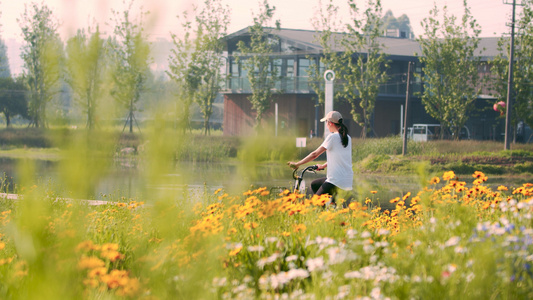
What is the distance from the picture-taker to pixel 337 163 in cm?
800

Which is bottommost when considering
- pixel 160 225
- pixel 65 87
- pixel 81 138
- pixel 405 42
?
pixel 160 225

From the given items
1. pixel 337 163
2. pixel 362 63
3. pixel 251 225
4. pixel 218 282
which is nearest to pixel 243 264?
pixel 251 225

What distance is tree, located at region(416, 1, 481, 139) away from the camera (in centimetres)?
3725

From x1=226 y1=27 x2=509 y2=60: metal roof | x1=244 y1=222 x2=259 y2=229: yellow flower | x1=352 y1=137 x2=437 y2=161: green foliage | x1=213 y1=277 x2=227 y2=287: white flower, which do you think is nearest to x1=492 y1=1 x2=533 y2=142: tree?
x1=226 y1=27 x2=509 y2=60: metal roof

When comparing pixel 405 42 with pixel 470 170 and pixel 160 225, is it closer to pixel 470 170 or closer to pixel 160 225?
pixel 470 170

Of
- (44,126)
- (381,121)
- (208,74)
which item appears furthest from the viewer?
(381,121)

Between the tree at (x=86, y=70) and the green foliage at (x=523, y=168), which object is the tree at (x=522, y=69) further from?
the tree at (x=86, y=70)

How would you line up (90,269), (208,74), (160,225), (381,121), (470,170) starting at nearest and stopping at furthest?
1. (160,225)
2. (90,269)
3. (470,170)
4. (208,74)
5. (381,121)

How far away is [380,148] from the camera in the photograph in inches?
1153

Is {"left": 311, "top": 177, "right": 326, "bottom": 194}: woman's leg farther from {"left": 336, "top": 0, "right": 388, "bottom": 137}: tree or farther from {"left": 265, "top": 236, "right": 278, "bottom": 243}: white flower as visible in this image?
{"left": 336, "top": 0, "right": 388, "bottom": 137}: tree

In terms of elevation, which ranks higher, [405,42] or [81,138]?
[405,42]

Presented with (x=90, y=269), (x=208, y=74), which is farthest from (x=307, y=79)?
(x=90, y=269)

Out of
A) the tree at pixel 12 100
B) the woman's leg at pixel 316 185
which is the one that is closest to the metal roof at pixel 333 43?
the tree at pixel 12 100

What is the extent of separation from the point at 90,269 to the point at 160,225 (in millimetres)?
673
